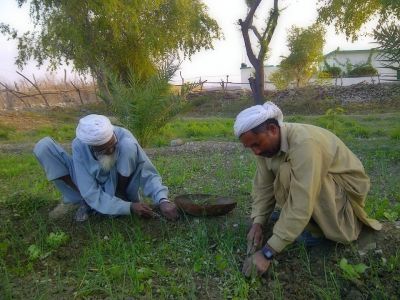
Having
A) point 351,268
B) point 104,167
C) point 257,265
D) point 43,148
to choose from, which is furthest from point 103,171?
point 351,268

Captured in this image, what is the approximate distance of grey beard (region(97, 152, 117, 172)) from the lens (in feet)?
11.1

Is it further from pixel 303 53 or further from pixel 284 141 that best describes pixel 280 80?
pixel 284 141

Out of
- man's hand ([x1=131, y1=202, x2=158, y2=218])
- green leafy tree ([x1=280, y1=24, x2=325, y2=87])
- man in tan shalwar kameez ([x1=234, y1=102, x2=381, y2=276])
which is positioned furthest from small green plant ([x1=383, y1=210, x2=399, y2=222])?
green leafy tree ([x1=280, y1=24, x2=325, y2=87])

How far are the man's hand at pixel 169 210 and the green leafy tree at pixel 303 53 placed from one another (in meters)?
18.5

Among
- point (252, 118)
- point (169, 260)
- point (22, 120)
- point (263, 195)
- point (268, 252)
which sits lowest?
point (22, 120)

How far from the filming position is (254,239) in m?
2.97

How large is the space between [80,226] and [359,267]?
223 centimetres

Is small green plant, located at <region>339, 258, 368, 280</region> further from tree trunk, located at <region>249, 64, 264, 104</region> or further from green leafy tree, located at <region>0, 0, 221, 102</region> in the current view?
green leafy tree, located at <region>0, 0, 221, 102</region>

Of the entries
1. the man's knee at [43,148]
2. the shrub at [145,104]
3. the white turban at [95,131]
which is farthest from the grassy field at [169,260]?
the shrub at [145,104]

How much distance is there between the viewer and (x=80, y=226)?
3688mm

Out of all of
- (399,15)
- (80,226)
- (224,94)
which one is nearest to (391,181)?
(80,226)

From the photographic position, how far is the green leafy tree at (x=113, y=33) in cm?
1786

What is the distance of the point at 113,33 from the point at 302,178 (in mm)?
17543

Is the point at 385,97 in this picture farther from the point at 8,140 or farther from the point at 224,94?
the point at 8,140
